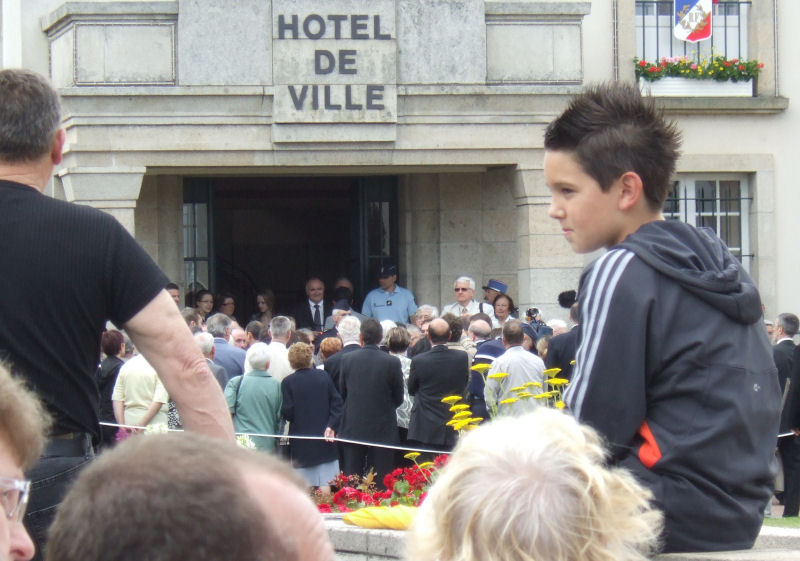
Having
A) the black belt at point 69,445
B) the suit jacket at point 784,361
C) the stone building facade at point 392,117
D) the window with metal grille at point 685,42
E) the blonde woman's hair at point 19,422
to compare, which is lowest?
the suit jacket at point 784,361

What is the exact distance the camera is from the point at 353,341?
499 inches

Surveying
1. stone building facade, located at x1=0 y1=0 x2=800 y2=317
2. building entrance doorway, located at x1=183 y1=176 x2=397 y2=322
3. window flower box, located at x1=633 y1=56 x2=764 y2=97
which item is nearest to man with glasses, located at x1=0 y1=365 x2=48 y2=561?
stone building facade, located at x1=0 y1=0 x2=800 y2=317

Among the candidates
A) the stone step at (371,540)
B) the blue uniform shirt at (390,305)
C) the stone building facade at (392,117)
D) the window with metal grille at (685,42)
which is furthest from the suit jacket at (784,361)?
the window with metal grille at (685,42)

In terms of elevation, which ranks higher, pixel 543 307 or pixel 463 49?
pixel 463 49

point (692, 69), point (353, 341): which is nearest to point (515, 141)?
point (692, 69)

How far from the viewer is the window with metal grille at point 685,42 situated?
1823 centimetres

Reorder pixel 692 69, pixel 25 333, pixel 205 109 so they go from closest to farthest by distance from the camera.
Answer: pixel 25 333, pixel 205 109, pixel 692 69

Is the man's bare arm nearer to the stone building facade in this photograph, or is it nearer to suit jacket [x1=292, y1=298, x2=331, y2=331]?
the stone building facade

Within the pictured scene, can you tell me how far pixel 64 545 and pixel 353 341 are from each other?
11.2m

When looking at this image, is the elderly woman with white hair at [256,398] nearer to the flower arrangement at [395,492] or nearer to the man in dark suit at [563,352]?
the flower arrangement at [395,492]

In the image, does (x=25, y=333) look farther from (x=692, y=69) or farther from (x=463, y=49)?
(x=692, y=69)

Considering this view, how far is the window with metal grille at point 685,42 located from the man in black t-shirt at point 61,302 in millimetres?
15251

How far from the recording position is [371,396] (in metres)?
11.7

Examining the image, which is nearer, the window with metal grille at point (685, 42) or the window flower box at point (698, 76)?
the window flower box at point (698, 76)
